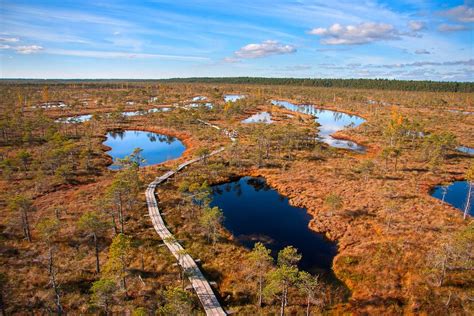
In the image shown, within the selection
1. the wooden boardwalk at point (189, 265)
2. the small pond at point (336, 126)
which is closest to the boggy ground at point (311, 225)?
the wooden boardwalk at point (189, 265)

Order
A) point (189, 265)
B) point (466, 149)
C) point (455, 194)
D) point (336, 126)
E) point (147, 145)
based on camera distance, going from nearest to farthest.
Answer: point (189, 265), point (455, 194), point (466, 149), point (147, 145), point (336, 126)

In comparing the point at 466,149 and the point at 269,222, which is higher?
the point at 466,149

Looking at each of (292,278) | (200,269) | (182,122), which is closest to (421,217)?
(292,278)

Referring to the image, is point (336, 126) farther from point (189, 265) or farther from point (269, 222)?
point (189, 265)

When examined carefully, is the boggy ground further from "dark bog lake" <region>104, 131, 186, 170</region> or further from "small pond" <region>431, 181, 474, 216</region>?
"dark bog lake" <region>104, 131, 186, 170</region>

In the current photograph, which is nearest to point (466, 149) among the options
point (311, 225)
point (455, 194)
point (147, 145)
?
point (455, 194)

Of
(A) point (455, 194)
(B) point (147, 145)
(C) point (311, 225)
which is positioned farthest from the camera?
(B) point (147, 145)

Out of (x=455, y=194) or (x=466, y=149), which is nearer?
(x=455, y=194)

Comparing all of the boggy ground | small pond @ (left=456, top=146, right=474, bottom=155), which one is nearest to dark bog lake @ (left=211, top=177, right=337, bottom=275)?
the boggy ground
